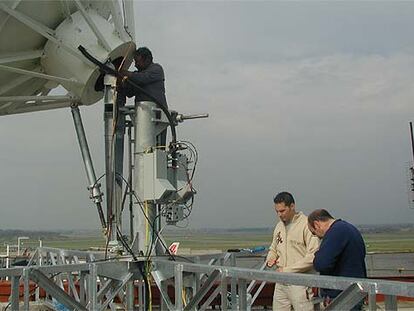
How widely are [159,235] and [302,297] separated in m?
2.27

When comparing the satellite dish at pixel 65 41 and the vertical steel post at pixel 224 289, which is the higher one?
the satellite dish at pixel 65 41

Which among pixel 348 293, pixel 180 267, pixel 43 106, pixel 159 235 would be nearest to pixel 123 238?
pixel 159 235

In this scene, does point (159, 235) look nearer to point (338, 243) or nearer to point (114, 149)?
point (114, 149)

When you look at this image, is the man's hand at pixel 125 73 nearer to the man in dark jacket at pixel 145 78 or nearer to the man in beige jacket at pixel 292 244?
the man in dark jacket at pixel 145 78

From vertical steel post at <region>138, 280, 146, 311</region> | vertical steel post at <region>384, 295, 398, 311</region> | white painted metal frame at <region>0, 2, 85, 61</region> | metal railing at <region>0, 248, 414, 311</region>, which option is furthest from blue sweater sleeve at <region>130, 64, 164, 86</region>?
vertical steel post at <region>384, 295, 398, 311</region>

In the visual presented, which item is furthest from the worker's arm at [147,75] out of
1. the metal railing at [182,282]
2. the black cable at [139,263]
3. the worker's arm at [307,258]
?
the worker's arm at [307,258]

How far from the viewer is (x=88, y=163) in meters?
8.72

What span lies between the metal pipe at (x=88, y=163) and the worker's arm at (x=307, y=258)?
124 inches

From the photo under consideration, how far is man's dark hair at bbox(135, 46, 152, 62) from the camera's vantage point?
331 inches

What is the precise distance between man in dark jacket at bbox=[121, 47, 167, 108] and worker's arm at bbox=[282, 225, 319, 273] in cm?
304

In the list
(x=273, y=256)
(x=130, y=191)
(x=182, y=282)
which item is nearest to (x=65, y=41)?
(x=130, y=191)

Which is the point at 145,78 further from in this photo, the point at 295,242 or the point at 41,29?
the point at 295,242

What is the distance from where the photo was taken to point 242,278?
5.21 metres

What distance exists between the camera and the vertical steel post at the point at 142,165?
773 cm
